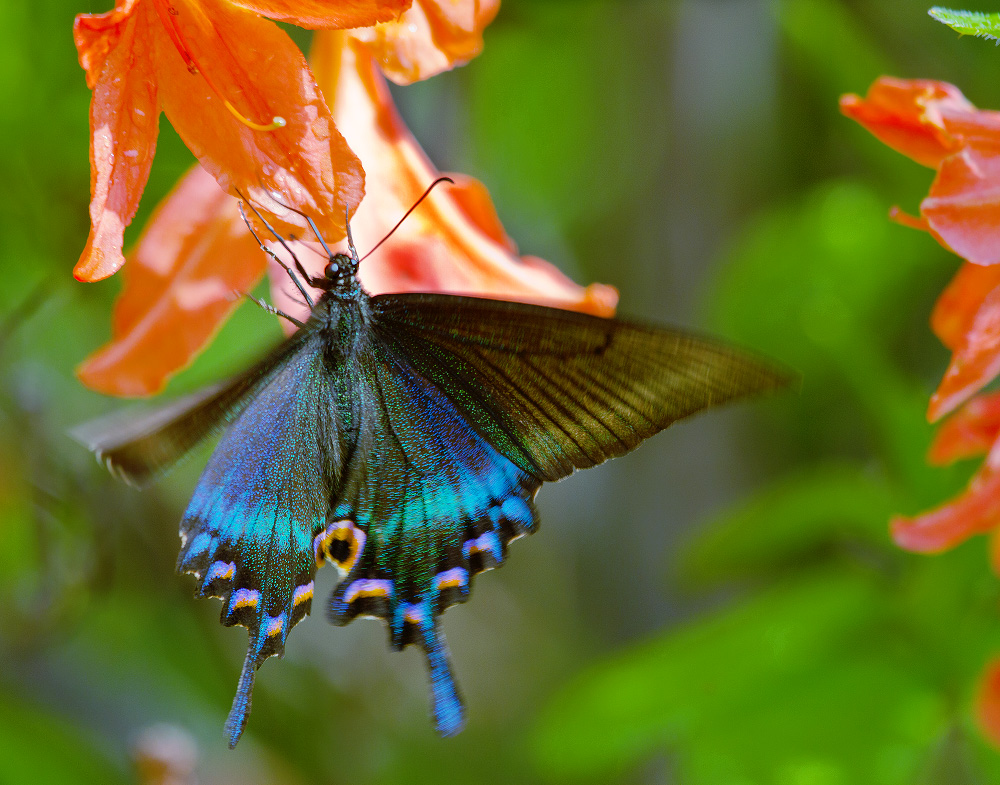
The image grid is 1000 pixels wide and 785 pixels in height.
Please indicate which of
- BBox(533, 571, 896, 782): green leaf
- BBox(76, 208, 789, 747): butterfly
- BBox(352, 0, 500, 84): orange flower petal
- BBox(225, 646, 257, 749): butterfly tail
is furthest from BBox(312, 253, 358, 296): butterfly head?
BBox(533, 571, 896, 782): green leaf

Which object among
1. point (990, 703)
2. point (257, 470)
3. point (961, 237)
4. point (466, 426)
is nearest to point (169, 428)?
point (257, 470)

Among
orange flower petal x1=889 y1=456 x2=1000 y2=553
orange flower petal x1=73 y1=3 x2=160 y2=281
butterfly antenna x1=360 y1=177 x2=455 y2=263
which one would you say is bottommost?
orange flower petal x1=889 y1=456 x2=1000 y2=553

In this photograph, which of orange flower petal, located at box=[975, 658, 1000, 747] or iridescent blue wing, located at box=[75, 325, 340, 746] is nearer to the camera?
iridescent blue wing, located at box=[75, 325, 340, 746]

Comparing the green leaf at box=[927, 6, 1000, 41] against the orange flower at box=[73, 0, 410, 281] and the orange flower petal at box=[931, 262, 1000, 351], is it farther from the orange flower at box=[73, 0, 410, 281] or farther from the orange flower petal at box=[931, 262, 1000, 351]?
the orange flower at box=[73, 0, 410, 281]

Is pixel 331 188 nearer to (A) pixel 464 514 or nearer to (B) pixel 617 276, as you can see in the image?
(A) pixel 464 514

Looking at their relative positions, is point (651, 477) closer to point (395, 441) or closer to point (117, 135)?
point (395, 441)

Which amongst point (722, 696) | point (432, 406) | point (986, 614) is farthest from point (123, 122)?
point (986, 614)
